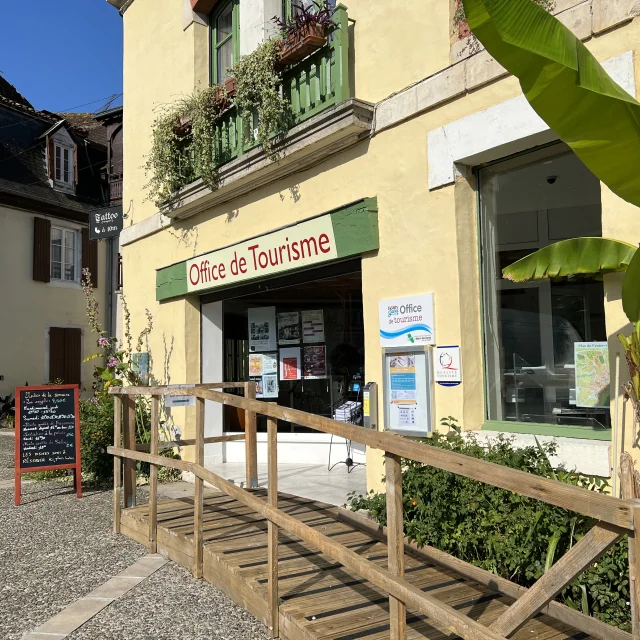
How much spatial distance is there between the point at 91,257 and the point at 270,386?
1285 centimetres

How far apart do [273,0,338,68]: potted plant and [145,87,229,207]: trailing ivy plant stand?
1421 mm

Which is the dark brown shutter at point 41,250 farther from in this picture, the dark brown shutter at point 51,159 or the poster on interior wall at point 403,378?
the poster on interior wall at point 403,378

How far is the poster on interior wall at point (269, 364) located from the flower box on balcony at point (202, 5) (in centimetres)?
474

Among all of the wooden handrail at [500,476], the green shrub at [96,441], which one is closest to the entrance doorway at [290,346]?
the green shrub at [96,441]

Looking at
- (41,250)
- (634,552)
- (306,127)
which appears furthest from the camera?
(41,250)

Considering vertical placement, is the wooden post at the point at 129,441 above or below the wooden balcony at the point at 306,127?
below

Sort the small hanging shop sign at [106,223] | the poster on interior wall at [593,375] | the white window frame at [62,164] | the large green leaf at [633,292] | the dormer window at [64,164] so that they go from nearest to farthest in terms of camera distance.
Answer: the large green leaf at [633,292], the poster on interior wall at [593,375], the small hanging shop sign at [106,223], the white window frame at [62,164], the dormer window at [64,164]

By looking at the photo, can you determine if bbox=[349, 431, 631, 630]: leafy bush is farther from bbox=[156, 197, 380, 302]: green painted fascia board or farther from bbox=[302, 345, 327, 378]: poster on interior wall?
bbox=[302, 345, 327, 378]: poster on interior wall

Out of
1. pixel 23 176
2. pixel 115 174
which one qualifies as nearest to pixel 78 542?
pixel 115 174

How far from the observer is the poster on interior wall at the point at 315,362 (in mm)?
8797

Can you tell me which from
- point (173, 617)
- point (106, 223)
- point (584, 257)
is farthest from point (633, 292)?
point (106, 223)

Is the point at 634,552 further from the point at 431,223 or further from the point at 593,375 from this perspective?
the point at 431,223

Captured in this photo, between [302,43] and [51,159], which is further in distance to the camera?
[51,159]

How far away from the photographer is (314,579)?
3.85 metres
